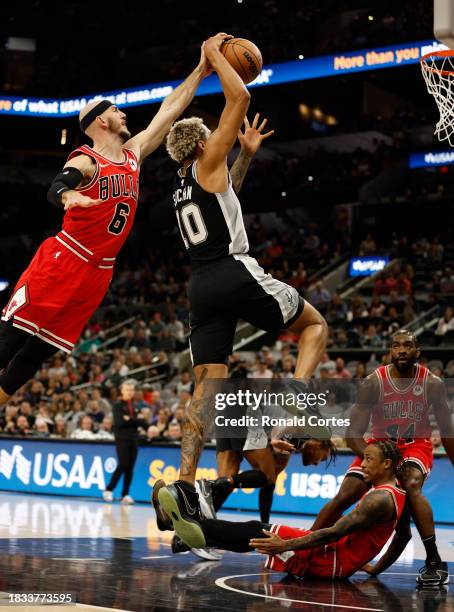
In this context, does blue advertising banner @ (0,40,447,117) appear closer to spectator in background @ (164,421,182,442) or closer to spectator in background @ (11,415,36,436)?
spectator in background @ (11,415,36,436)

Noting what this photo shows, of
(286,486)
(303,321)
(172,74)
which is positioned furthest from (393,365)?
(172,74)

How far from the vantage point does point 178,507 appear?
5617mm

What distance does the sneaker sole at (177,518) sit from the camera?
18.4ft

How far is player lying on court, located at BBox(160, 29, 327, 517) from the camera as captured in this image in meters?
5.79

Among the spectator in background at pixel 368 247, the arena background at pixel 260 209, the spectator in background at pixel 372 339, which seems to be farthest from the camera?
the spectator in background at pixel 368 247

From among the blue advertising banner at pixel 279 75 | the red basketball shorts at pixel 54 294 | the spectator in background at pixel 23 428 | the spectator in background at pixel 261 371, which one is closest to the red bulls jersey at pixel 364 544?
the red basketball shorts at pixel 54 294

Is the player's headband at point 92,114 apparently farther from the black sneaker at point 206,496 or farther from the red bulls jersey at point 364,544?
the red bulls jersey at point 364,544

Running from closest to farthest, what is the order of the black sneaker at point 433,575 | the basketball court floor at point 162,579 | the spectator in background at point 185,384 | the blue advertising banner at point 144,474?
the basketball court floor at point 162,579
the black sneaker at point 433,575
the blue advertising banner at point 144,474
the spectator in background at point 185,384

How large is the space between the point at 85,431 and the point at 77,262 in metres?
9.74

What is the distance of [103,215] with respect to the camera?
575cm

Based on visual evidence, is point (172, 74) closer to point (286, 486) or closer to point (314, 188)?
point (314, 188)

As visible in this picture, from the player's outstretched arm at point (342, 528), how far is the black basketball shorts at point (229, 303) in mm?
1300

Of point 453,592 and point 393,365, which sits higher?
point 393,365

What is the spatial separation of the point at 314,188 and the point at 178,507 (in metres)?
21.8
